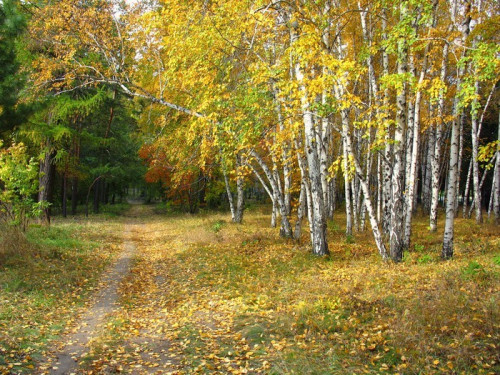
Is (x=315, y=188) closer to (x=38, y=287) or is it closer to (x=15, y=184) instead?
(x=38, y=287)

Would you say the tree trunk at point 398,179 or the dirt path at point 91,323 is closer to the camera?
the dirt path at point 91,323

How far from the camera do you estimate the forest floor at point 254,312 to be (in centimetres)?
502

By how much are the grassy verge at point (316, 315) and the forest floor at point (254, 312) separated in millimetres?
26

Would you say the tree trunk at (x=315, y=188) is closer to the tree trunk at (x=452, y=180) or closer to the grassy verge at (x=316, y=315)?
the grassy verge at (x=316, y=315)

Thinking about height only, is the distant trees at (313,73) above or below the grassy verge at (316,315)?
above

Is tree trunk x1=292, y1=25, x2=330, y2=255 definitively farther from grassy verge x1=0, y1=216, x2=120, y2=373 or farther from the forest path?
grassy verge x1=0, y1=216, x2=120, y2=373

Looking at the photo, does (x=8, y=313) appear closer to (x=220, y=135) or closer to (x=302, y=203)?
(x=220, y=135)

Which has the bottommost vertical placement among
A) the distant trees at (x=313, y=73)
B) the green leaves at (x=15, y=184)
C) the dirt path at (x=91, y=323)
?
the dirt path at (x=91, y=323)

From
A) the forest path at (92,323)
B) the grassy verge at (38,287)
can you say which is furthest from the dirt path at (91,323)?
the grassy verge at (38,287)

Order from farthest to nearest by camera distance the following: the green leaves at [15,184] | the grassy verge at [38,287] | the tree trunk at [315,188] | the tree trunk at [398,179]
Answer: the green leaves at [15,184] < the tree trunk at [315,188] < the tree trunk at [398,179] < the grassy verge at [38,287]

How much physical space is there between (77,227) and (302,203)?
12.3 meters

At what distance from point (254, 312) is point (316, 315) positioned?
134 centimetres

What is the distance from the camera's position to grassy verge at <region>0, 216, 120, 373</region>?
5.73 metres

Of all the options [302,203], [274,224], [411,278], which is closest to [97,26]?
Answer: [302,203]
